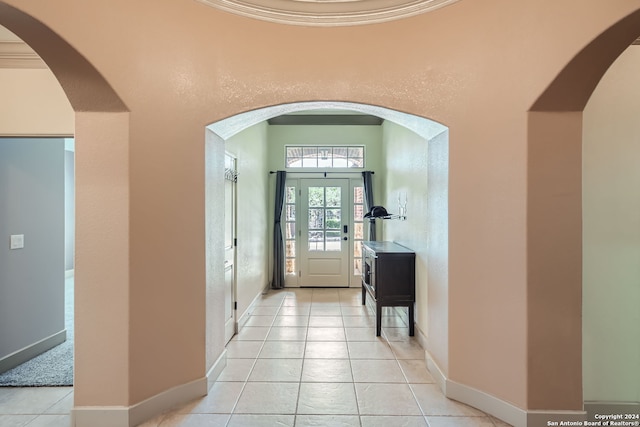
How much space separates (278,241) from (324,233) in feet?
2.95

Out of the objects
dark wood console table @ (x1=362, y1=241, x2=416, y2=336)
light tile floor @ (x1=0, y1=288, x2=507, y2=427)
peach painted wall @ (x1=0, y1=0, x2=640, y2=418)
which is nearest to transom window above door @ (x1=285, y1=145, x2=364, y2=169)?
dark wood console table @ (x1=362, y1=241, x2=416, y2=336)

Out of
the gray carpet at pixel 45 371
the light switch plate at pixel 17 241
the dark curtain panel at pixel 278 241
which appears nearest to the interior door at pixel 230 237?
the gray carpet at pixel 45 371

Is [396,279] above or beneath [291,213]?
beneath

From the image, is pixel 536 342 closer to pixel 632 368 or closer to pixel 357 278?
pixel 632 368

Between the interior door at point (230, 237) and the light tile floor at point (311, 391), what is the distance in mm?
285

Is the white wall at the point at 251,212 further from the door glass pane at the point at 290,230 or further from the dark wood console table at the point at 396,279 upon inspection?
the dark wood console table at the point at 396,279

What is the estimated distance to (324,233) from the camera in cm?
623

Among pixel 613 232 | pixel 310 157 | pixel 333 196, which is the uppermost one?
pixel 310 157

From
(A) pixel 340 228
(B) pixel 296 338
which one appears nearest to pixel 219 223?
(B) pixel 296 338

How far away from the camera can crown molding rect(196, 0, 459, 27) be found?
2361mm

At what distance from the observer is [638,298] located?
2189 millimetres

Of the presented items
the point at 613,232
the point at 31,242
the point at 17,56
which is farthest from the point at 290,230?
the point at 613,232

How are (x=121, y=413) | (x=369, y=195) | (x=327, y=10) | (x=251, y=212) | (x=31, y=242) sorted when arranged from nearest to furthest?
(x=121, y=413), (x=327, y=10), (x=31, y=242), (x=251, y=212), (x=369, y=195)

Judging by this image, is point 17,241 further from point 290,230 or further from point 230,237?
point 290,230
